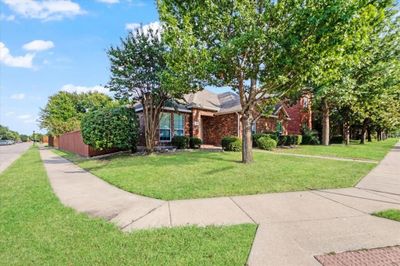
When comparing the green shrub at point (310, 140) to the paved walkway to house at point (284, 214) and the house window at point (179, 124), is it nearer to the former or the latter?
the house window at point (179, 124)

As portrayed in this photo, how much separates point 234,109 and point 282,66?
11643 millimetres

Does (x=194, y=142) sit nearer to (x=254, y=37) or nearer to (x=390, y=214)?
(x=254, y=37)

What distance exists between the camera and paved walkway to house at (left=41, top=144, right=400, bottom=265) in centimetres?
380

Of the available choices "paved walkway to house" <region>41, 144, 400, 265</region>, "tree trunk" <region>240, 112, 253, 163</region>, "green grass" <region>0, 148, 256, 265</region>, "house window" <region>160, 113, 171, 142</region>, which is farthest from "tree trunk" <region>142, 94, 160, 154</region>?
"green grass" <region>0, 148, 256, 265</region>

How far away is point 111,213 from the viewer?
5.51m

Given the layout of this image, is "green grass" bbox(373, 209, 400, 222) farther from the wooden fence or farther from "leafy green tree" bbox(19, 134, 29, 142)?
"leafy green tree" bbox(19, 134, 29, 142)

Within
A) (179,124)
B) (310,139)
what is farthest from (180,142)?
(310,139)

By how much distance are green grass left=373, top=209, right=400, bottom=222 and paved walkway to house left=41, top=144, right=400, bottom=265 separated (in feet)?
0.57

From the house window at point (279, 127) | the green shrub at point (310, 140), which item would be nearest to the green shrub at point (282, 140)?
the house window at point (279, 127)

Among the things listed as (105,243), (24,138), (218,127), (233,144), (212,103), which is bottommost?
(105,243)

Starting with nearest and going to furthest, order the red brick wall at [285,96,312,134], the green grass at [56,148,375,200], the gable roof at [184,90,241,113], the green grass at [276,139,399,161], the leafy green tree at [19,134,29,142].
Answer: the green grass at [56,148,375,200], the green grass at [276,139,399,161], the gable roof at [184,90,241,113], the red brick wall at [285,96,312,134], the leafy green tree at [19,134,29,142]

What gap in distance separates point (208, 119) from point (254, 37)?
14.8m

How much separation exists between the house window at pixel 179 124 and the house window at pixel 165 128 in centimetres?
59

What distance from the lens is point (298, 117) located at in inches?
1180
